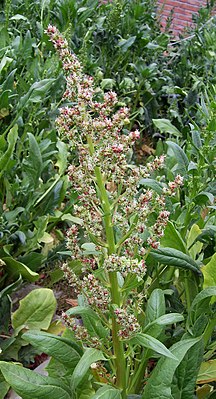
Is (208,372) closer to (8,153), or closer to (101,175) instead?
(101,175)

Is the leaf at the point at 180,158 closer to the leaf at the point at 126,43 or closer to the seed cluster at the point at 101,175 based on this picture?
the seed cluster at the point at 101,175

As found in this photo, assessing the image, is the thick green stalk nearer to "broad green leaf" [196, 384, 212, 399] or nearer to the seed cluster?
the seed cluster

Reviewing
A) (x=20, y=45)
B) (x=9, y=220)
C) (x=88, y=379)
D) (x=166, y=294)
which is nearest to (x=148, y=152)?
(x=20, y=45)

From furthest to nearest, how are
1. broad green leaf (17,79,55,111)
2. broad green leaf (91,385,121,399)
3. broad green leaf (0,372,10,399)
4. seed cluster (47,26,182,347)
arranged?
broad green leaf (17,79,55,111), broad green leaf (0,372,10,399), broad green leaf (91,385,121,399), seed cluster (47,26,182,347)

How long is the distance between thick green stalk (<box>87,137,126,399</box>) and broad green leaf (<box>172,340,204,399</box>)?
0.16 m

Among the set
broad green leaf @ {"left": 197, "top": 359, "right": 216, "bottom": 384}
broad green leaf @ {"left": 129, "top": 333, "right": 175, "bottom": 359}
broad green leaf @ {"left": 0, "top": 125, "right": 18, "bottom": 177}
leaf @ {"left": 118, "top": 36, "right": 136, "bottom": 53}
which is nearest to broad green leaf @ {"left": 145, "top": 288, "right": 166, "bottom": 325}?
broad green leaf @ {"left": 129, "top": 333, "right": 175, "bottom": 359}

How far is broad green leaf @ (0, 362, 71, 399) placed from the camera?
167 centimetres

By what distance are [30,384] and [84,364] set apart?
0.22 metres

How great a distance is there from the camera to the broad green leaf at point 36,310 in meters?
2.43

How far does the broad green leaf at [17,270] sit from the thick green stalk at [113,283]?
0.78 meters

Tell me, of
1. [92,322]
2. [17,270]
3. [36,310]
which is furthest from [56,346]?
[17,270]

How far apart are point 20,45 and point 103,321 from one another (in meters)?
2.03

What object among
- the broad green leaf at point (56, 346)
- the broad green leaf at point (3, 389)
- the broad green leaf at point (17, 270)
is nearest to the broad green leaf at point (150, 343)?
the broad green leaf at point (56, 346)

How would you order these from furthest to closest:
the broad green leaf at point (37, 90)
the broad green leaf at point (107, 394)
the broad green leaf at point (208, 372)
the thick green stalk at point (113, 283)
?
the broad green leaf at point (37, 90), the broad green leaf at point (208, 372), the broad green leaf at point (107, 394), the thick green stalk at point (113, 283)
